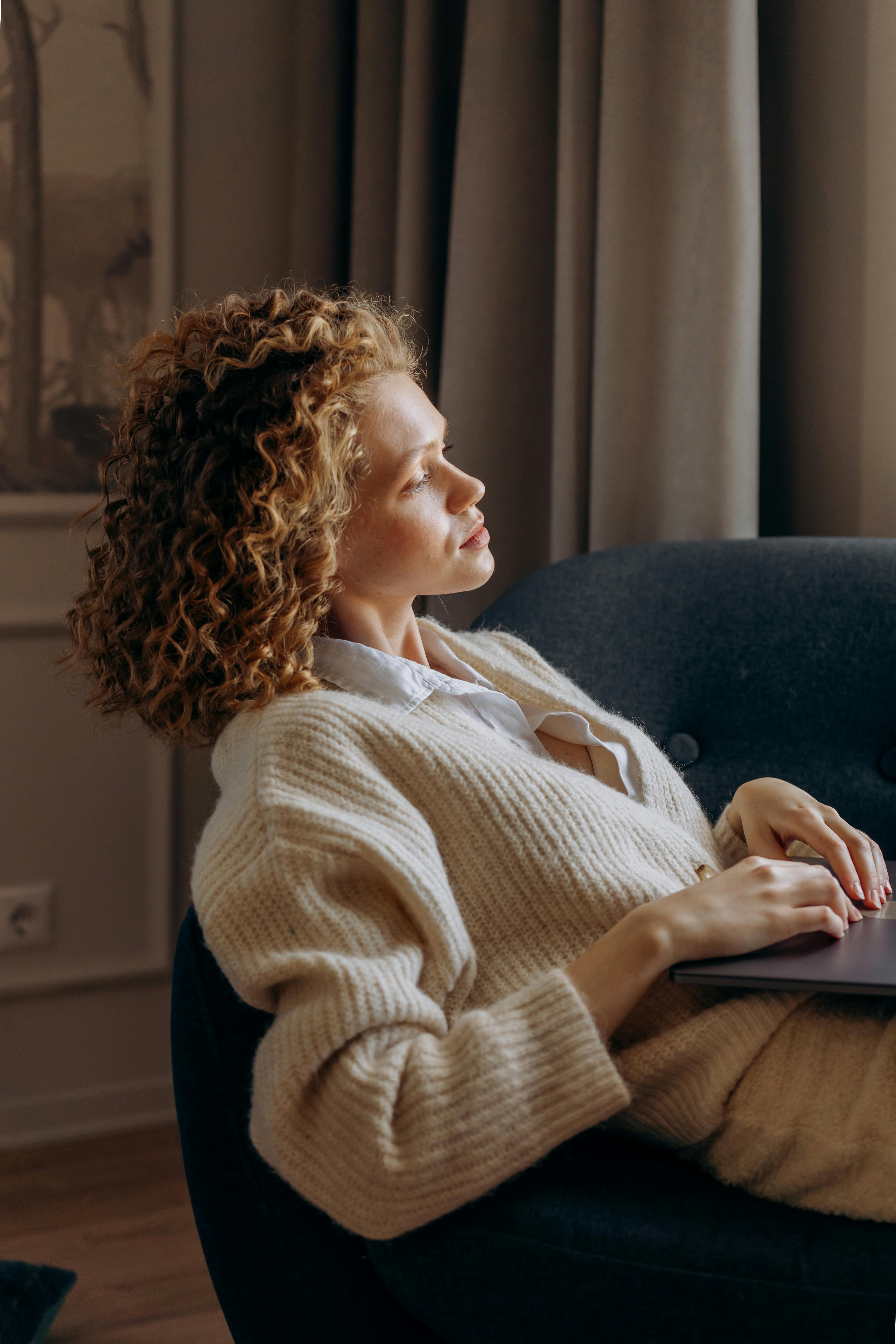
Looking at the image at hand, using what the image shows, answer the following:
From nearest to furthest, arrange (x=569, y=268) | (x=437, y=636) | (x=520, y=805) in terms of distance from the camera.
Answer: (x=520, y=805)
(x=437, y=636)
(x=569, y=268)

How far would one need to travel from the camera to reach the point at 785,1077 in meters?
0.79

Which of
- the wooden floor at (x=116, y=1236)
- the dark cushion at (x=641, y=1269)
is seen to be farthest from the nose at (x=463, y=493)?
the wooden floor at (x=116, y=1236)

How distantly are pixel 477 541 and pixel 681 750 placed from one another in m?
0.36

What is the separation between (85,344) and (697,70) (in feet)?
3.22

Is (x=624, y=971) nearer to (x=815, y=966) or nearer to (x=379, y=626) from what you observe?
(x=815, y=966)

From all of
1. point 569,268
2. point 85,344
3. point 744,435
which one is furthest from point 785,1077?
point 85,344

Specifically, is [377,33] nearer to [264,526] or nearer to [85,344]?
[85,344]

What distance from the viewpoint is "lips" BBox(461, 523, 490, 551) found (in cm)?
109

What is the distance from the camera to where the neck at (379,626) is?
42.4 inches

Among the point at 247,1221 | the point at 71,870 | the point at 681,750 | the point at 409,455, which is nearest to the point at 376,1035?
the point at 247,1221

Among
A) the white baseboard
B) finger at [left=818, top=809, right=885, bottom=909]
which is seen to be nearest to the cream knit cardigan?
finger at [left=818, top=809, right=885, bottom=909]

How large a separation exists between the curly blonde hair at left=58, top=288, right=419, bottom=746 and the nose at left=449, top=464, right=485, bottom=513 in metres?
0.09

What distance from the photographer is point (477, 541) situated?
3.61 ft

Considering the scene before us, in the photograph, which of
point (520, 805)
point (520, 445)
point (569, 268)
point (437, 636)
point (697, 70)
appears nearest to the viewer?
point (520, 805)
